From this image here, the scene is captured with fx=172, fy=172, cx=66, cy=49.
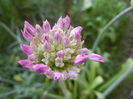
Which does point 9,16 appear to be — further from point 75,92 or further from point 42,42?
point 42,42

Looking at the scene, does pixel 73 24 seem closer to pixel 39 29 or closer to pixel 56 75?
pixel 39 29

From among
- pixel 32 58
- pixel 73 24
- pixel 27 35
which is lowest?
pixel 32 58

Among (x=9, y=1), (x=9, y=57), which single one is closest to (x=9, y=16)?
(x=9, y=1)

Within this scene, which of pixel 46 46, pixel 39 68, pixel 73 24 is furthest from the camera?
pixel 73 24

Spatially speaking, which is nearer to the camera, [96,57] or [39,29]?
[96,57]

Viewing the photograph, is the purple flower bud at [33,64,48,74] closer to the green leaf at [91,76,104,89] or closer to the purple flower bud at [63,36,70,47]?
the purple flower bud at [63,36,70,47]

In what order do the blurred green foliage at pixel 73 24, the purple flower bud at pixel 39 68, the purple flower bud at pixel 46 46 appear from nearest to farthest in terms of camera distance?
the purple flower bud at pixel 39 68
the purple flower bud at pixel 46 46
the blurred green foliage at pixel 73 24

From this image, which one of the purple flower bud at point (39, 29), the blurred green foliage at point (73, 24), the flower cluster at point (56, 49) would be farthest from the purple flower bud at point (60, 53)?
the blurred green foliage at point (73, 24)

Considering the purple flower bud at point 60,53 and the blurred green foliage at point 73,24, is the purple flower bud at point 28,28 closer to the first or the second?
the purple flower bud at point 60,53

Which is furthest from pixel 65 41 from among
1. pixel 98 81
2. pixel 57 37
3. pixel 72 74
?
pixel 98 81
